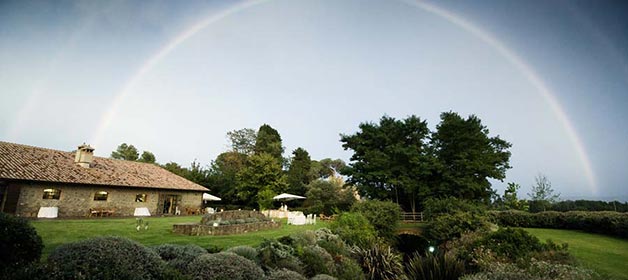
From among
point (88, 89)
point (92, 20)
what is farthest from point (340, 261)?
point (88, 89)

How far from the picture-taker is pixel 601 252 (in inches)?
454

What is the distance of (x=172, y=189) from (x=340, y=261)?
2148 centimetres

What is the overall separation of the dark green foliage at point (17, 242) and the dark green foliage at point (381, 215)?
15247 mm

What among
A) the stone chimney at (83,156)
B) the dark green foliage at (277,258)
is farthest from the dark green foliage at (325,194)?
the dark green foliage at (277,258)

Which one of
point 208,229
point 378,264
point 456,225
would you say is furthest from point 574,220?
point 208,229

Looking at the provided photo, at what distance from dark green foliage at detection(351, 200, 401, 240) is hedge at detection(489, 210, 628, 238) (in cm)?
826

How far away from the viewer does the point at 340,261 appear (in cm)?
896

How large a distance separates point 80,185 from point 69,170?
1.76 meters

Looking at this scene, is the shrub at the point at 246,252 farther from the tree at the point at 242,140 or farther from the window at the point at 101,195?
the tree at the point at 242,140

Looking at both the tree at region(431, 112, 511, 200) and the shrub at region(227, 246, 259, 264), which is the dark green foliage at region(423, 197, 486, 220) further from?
the shrub at region(227, 246, 259, 264)

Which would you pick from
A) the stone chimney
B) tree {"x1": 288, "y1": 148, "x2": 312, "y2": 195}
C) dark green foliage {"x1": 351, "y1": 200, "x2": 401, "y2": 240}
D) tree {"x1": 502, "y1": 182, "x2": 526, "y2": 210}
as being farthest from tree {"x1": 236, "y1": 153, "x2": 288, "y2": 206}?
tree {"x1": 502, "y1": 182, "x2": 526, "y2": 210}

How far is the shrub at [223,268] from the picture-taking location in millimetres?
4426

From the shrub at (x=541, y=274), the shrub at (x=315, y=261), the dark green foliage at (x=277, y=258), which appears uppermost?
the shrub at (x=541, y=274)

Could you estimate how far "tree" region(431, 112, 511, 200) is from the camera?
26.8 metres
